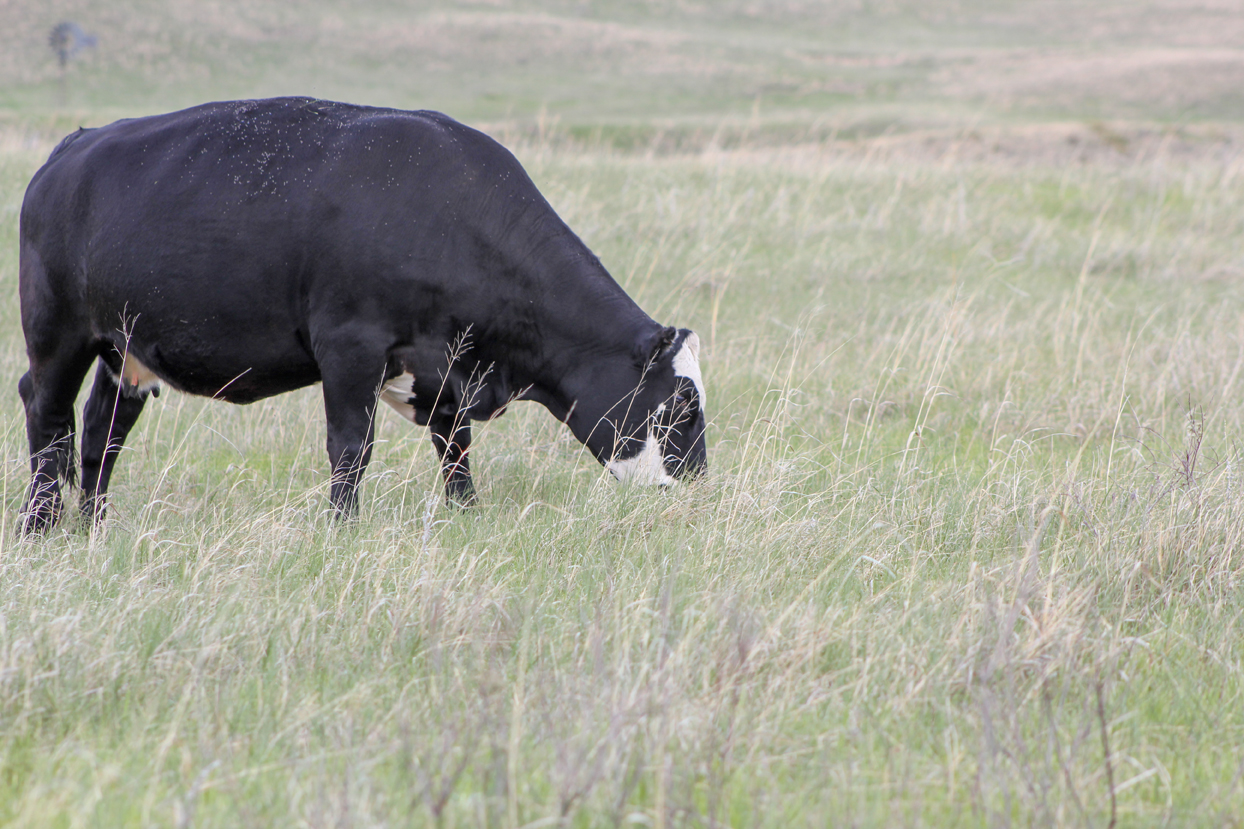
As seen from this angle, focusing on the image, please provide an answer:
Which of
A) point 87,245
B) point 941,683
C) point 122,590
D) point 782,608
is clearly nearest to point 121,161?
point 87,245

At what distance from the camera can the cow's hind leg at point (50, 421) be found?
16.9 feet

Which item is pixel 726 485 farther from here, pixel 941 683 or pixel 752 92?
pixel 752 92

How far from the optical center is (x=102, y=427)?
5.41 m

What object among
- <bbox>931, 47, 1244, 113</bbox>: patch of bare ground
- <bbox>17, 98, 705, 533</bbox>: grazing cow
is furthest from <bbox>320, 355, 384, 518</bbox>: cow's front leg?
<bbox>931, 47, 1244, 113</bbox>: patch of bare ground

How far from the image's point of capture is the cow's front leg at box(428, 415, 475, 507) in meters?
5.11

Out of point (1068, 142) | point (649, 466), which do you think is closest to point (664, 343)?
point (649, 466)

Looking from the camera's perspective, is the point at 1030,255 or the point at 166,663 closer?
the point at 166,663

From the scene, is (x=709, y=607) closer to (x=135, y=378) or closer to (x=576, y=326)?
(x=576, y=326)

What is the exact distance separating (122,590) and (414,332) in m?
1.66

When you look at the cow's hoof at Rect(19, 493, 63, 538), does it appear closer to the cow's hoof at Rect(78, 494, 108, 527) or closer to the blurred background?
the cow's hoof at Rect(78, 494, 108, 527)

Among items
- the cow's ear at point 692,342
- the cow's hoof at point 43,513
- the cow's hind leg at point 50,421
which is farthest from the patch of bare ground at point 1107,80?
the cow's hoof at point 43,513

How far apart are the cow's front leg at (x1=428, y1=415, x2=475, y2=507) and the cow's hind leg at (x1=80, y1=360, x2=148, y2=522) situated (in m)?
1.55

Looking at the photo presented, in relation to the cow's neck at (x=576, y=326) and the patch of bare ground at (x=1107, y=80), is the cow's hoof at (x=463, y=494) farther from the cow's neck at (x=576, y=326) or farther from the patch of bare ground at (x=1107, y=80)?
the patch of bare ground at (x=1107, y=80)

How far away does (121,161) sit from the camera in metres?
4.92
